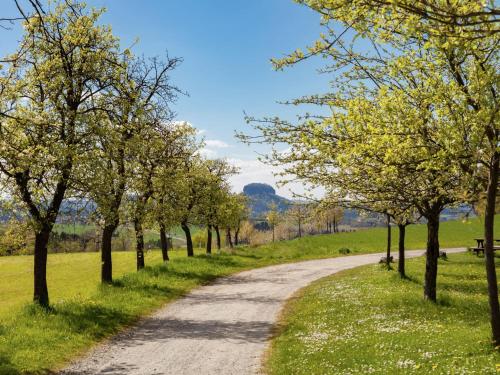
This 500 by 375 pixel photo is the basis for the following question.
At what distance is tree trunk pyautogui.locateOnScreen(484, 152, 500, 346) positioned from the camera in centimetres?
1173

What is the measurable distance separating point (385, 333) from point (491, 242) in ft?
17.0

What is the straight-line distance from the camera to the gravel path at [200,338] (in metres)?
14.7

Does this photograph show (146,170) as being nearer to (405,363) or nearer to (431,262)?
(431,262)

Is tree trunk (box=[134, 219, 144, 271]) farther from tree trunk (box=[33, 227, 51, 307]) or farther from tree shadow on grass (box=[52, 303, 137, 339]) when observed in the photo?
tree shadow on grass (box=[52, 303, 137, 339])

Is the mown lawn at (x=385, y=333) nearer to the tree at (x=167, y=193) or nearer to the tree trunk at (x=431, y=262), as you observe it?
the tree trunk at (x=431, y=262)

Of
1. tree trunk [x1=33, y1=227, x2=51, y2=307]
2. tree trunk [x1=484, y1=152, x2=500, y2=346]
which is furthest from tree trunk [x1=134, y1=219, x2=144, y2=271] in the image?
tree trunk [x1=484, y1=152, x2=500, y2=346]

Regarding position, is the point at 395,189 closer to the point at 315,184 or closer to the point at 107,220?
the point at 315,184

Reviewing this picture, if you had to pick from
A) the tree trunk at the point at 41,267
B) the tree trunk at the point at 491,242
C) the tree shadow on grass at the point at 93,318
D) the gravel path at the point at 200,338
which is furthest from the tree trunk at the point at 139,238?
the tree trunk at the point at 491,242

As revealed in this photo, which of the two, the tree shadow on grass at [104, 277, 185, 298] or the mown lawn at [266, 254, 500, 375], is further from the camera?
the tree shadow on grass at [104, 277, 185, 298]

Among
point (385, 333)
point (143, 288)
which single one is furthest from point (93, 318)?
point (385, 333)

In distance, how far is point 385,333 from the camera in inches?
612

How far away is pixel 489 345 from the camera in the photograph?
12.4m

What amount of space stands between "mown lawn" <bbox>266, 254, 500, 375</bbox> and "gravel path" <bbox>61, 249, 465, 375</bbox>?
1006 mm

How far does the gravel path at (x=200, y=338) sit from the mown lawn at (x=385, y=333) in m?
1.01
